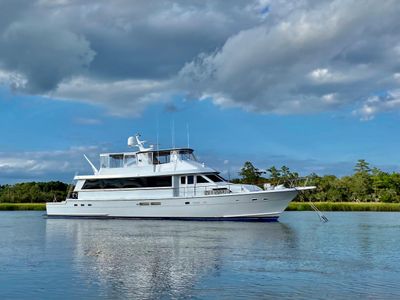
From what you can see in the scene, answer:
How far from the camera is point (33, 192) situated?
260 ft

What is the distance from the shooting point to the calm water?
1346 cm

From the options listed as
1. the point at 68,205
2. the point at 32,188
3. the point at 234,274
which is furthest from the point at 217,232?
the point at 32,188

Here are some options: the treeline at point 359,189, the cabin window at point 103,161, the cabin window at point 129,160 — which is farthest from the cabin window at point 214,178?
the treeline at point 359,189

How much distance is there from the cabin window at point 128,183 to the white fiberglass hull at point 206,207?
112 centimetres

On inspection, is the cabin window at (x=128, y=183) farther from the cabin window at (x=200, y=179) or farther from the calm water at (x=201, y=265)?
the calm water at (x=201, y=265)

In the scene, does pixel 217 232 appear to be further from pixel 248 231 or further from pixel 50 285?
pixel 50 285

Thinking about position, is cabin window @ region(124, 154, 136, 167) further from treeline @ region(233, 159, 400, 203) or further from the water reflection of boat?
treeline @ region(233, 159, 400, 203)

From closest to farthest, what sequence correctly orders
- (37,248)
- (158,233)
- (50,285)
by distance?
(50,285)
(37,248)
(158,233)

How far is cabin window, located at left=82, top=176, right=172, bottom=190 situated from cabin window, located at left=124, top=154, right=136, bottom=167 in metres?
1.70

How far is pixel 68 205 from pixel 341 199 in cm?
4343

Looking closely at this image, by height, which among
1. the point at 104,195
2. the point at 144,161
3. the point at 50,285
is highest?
the point at 144,161

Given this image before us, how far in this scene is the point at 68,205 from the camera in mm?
44250

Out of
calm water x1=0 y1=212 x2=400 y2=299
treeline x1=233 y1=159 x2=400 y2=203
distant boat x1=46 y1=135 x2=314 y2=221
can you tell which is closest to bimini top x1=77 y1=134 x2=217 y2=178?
distant boat x1=46 y1=135 x2=314 y2=221

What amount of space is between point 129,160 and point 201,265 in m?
26.0
